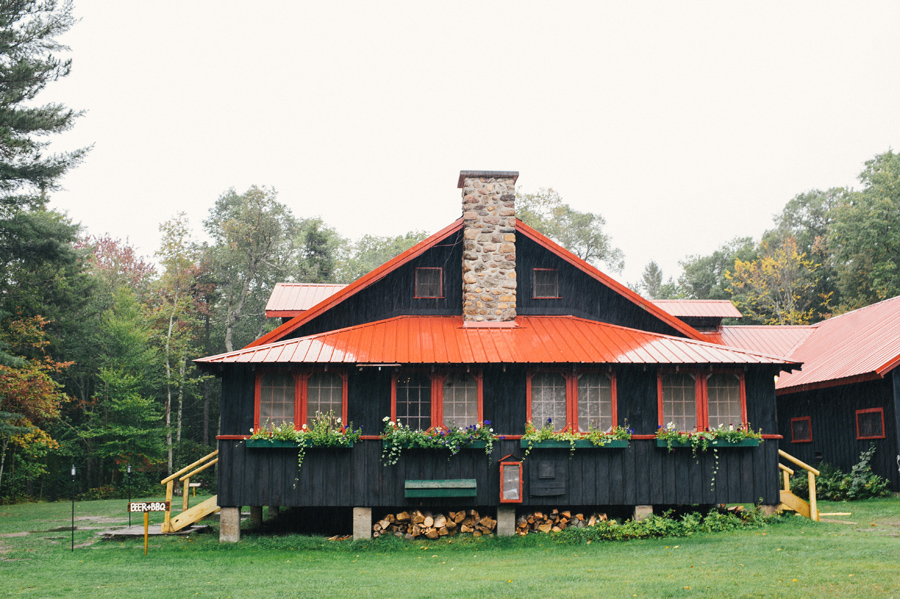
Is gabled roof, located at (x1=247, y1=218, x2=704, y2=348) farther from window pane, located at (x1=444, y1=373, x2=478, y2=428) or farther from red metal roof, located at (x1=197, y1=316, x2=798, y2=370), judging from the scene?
window pane, located at (x1=444, y1=373, x2=478, y2=428)

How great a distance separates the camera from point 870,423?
1889 centimetres

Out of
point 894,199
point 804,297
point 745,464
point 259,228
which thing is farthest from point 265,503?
point 804,297

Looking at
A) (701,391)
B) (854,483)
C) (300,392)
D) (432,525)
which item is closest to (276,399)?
(300,392)

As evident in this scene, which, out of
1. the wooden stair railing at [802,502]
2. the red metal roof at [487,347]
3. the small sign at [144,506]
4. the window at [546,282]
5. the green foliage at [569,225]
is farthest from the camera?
the green foliage at [569,225]

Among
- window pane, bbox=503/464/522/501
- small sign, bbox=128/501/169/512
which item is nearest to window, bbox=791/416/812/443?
window pane, bbox=503/464/522/501

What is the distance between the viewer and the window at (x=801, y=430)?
71.1 feet

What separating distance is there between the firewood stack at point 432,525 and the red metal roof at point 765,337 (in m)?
12.5

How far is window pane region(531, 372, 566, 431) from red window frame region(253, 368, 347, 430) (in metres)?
→ 3.73

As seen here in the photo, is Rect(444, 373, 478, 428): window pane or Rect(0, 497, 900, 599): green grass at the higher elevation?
Rect(444, 373, 478, 428): window pane

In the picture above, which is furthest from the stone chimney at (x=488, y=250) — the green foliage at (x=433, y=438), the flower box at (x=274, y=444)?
the flower box at (x=274, y=444)

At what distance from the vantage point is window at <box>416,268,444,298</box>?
55.2ft

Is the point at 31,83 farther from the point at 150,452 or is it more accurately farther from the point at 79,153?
the point at 150,452

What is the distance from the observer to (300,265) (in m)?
40.2

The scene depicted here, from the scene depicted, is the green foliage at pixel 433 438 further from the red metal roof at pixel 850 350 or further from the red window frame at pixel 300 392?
the red metal roof at pixel 850 350
